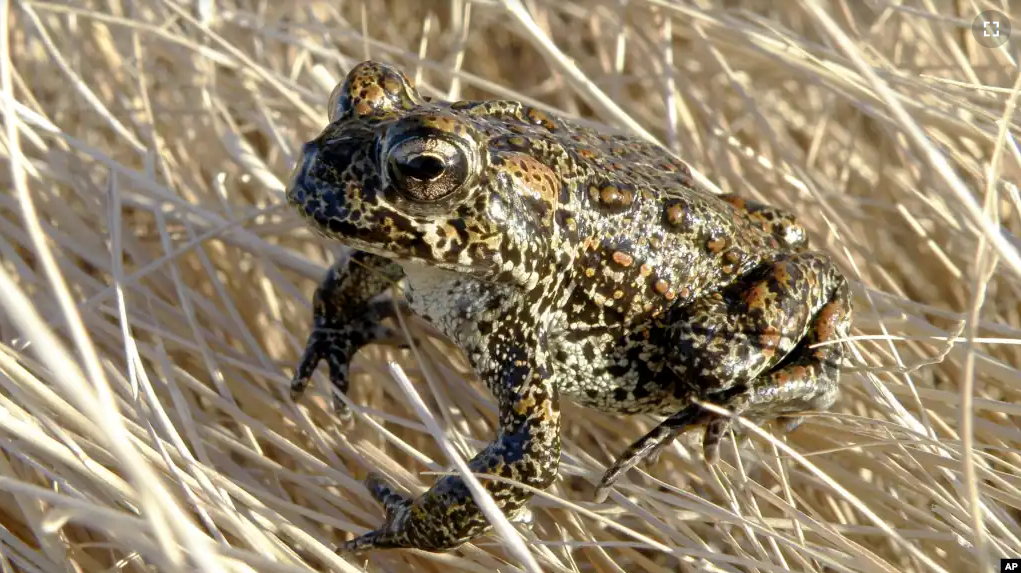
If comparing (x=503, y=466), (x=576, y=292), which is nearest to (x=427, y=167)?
(x=576, y=292)

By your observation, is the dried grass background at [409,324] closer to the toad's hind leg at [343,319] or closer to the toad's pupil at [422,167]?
the toad's hind leg at [343,319]

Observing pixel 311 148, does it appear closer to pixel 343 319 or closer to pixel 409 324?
pixel 343 319

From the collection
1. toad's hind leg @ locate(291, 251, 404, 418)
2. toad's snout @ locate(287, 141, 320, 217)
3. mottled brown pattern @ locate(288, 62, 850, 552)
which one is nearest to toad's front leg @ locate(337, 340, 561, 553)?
mottled brown pattern @ locate(288, 62, 850, 552)

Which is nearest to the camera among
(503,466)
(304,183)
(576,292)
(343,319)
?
(304,183)

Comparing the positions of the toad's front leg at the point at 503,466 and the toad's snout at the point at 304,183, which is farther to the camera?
the toad's front leg at the point at 503,466

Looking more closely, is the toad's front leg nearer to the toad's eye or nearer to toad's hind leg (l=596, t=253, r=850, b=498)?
toad's hind leg (l=596, t=253, r=850, b=498)

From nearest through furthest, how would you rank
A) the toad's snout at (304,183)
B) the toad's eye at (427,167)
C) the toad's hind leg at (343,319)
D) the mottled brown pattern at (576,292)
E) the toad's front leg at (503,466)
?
1. the toad's eye at (427,167)
2. the toad's snout at (304,183)
3. the mottled brown pattern at (576,292)
4. the toad's front leg at (503,466)
5. the toad's hind leg at (343,319)

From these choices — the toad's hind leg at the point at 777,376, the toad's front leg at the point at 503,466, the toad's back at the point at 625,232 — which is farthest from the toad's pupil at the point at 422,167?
the toad's hind leg at the point at 777,376
